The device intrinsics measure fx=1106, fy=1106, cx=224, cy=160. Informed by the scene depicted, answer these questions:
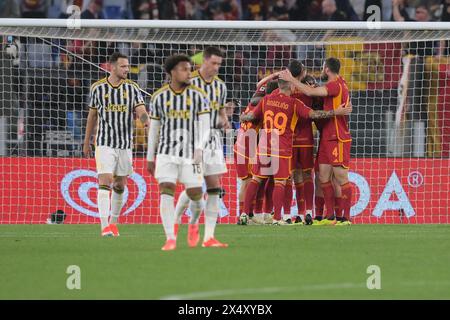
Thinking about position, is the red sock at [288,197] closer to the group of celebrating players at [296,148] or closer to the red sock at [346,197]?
the group of celebrating players at [296,148]

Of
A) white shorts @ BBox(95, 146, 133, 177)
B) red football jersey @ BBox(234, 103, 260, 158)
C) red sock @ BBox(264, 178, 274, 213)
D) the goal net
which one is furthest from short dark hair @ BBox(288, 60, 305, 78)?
white shorts @ BBox(95, 146, 133, 177)

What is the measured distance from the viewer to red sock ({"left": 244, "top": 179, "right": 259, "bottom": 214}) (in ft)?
53.2

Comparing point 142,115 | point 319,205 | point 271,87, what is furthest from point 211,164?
point 319,205

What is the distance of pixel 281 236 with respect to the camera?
13539 millimetres

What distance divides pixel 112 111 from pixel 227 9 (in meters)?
9.44

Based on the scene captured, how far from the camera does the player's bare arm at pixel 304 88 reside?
15.6 metres

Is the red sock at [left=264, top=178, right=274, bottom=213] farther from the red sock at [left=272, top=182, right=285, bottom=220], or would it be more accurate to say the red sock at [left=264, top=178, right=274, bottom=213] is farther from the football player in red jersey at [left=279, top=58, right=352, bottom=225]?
the football player in red jersey at [left=279, top=58, right=352, bottom=225]

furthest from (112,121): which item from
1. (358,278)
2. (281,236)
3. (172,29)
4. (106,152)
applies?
(358,278)

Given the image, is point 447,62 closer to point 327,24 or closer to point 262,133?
point 327,24

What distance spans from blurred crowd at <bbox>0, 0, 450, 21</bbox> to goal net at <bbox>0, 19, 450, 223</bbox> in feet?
11.1

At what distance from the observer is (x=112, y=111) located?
14086 millimetres

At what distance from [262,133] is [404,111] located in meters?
3.18

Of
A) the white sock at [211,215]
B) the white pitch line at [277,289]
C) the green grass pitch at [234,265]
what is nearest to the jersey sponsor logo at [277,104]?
the green grass pitch at [234,265]
